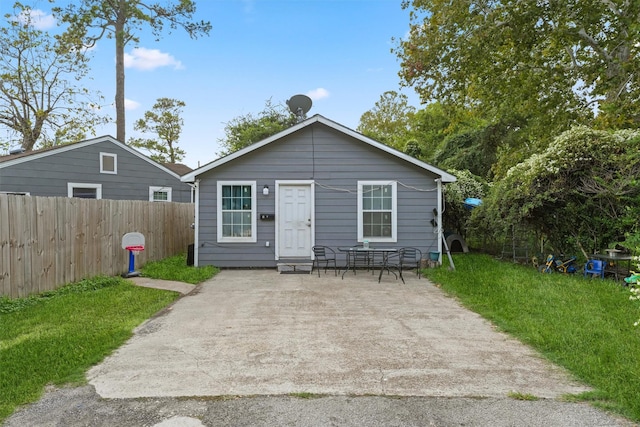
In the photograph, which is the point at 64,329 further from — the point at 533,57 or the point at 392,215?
the point at 533,57

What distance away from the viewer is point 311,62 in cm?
1552

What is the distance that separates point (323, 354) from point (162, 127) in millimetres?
29427

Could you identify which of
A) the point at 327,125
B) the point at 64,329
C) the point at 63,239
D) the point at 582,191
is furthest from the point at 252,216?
the point at 582,191

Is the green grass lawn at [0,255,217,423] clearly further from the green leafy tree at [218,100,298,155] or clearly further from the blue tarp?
the green leafy tree at [218,100,298,155]

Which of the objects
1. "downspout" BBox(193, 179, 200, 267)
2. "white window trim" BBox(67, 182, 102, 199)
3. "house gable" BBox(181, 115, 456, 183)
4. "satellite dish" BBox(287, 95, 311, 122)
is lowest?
"downspout" BBox(193, 179, 200, 267)

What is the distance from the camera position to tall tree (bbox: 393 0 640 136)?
32.9 ft

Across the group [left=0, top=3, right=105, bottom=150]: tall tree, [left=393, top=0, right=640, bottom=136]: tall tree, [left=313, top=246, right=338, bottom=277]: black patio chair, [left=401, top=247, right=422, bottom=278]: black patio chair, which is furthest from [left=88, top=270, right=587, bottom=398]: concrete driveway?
[left=0, top=3, right=105, bottom=150]: tall tree

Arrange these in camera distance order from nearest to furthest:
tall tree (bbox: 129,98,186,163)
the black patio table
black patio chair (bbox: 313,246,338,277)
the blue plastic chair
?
the blue plastic chair
the black patio table
black patio chair (bbox: 313,246,338,277)
tall tree (bbox: 129,98,186,163)

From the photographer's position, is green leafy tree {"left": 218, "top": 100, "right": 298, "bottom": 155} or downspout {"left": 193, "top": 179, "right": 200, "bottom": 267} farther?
green leafy tree {"left": 218, "top": 100, "right": 298, "bottom": 155}

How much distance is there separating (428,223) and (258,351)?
21.5 ft

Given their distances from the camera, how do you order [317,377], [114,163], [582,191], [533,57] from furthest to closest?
[114,163] → [533,57] → [582,191] → [317,377]

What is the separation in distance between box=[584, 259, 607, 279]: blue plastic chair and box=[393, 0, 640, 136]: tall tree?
3619 millimetres

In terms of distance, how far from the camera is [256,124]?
2394 centimetres

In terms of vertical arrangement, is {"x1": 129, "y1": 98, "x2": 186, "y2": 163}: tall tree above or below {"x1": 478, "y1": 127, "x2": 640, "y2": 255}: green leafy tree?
above
